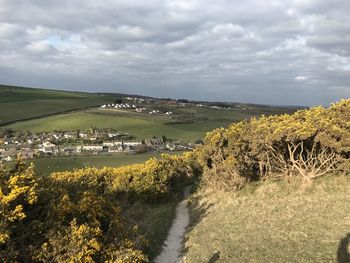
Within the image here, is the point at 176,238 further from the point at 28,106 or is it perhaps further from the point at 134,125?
the point at 28,106

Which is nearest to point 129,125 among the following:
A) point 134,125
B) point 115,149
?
point 134,125

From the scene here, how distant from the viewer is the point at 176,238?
17875 millimetres

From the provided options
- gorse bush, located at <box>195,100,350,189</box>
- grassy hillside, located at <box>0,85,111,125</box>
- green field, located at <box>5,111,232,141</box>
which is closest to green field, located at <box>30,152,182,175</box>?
green field, located at <box>5,111,232,141</box>

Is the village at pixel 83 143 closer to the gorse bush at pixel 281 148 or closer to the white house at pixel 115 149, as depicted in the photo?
the white house at pixel 115 149

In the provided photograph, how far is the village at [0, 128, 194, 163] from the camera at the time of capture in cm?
6338

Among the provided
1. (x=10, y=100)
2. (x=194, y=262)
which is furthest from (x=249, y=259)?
(x=10, y=100)

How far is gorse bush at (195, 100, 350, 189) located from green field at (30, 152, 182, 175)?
Result: 2757 centimetres

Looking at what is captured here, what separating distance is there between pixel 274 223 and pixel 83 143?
61.4m

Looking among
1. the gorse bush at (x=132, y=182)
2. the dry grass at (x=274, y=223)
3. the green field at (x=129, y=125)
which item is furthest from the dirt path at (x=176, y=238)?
the green field at (x=129, y=125)

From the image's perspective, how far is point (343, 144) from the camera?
19672mm

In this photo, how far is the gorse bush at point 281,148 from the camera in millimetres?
19938

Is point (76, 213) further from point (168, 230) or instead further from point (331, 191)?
point (331, 191)

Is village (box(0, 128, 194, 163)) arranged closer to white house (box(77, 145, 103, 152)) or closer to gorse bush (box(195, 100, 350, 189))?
white house (box(77, 145, 103, 152))

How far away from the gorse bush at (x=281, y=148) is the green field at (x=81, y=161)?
90.5 ft
